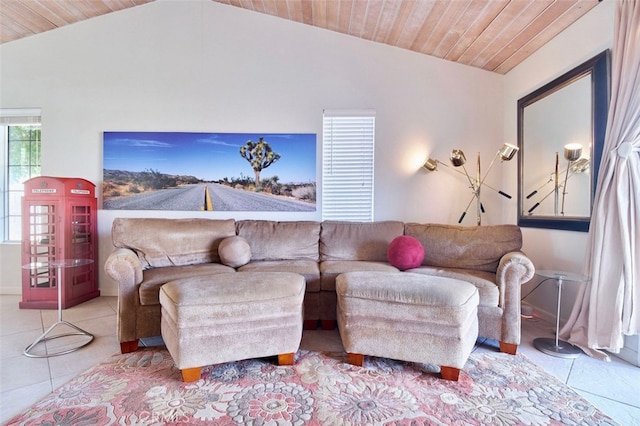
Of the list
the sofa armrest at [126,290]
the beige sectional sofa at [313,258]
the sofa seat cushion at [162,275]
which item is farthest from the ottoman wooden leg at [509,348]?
the sofa armrest at [126,290]

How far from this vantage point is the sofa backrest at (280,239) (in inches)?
109

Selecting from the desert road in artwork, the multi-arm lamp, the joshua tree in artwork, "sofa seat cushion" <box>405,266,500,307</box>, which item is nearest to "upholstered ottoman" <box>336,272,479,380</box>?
"sofa seat cushion" <box>405,266,500,307</box>

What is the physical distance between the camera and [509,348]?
6.46 ft

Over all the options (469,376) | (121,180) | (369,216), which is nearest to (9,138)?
(121,180)

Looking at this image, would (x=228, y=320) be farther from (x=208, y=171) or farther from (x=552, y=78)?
(x=552, y=78)

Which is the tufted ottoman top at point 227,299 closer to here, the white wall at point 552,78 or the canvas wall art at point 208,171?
the canvas wall art at point 208,171

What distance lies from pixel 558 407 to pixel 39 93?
5.27 m

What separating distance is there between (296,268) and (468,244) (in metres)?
1.54

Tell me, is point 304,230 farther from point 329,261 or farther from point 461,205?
point 461,205

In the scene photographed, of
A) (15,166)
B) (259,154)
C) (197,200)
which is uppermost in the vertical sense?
→ (259,154)

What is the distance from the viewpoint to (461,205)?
328 cm

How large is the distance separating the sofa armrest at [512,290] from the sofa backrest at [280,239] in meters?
1.58

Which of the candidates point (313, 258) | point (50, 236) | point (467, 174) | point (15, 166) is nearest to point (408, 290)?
point (313, 258)

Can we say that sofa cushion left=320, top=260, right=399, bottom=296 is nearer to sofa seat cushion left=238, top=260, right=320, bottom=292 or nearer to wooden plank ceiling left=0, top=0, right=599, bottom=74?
sofa seat cushion left=238, top=260, right=320, bottom=292
